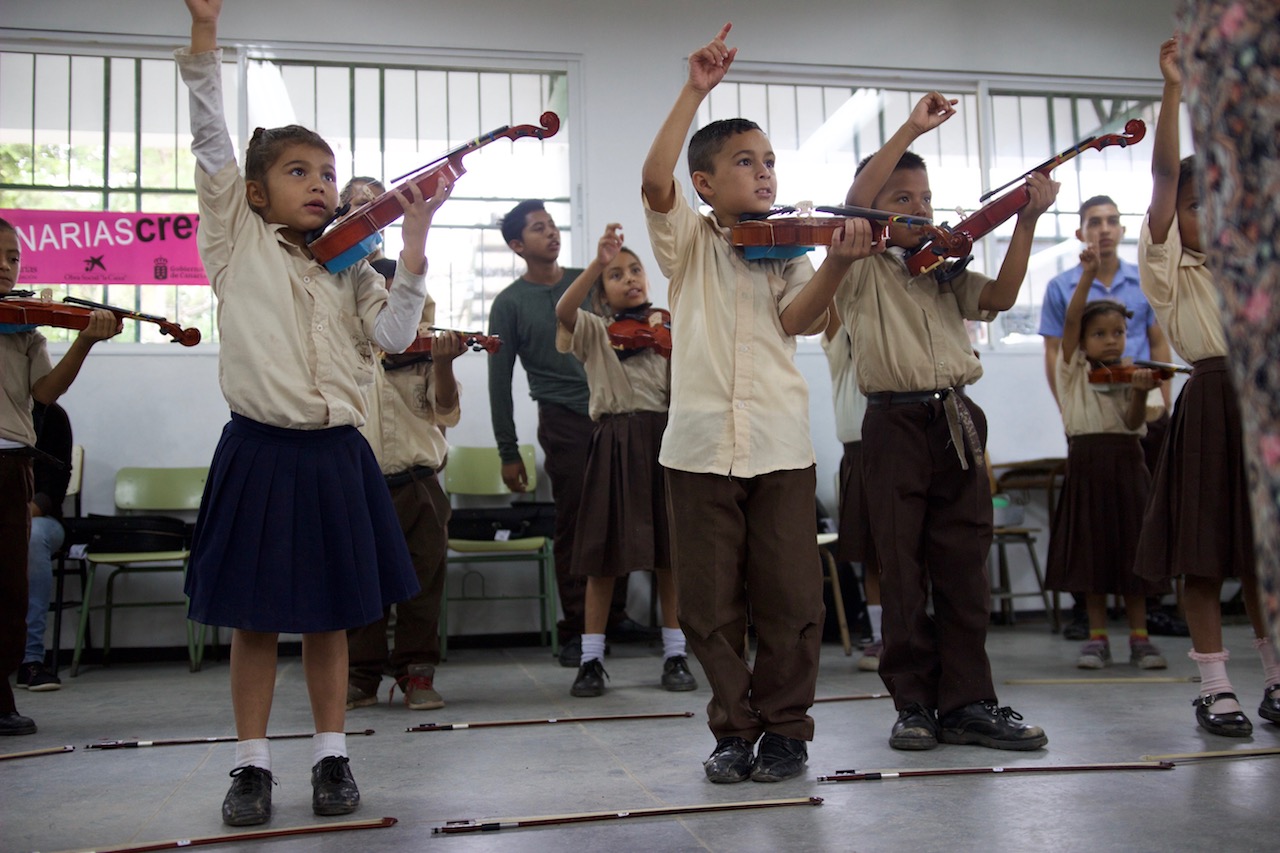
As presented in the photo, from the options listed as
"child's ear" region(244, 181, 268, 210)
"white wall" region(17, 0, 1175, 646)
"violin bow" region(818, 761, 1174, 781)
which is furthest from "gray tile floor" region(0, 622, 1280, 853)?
"white wall" region(17, 0, 1175, 646)

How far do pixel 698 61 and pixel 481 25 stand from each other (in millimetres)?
3807

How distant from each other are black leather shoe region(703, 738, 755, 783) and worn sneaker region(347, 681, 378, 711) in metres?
1.55

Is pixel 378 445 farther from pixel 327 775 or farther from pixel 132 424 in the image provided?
pixel 132 424

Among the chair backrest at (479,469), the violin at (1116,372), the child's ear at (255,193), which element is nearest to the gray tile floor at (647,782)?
the violin at (1116,372)

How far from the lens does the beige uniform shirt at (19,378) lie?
119 inches

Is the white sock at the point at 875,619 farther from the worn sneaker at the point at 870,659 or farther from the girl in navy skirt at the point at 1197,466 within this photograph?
the girl in navy skirt at the point at 1197,466

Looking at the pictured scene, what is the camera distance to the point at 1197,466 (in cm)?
259

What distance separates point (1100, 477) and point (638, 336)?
183cm

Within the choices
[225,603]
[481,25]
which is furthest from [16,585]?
[481,25]

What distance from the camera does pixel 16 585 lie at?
9.88 ft

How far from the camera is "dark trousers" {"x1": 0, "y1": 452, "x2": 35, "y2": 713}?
299 cm

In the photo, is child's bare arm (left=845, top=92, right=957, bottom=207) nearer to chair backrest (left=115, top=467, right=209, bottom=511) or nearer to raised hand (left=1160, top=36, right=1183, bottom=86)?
raised hand (left=1160, top=36, right=1183, bottom=86)

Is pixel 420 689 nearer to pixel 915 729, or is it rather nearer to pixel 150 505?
pixel 915 729

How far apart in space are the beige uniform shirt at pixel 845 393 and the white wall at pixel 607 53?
1251mm
